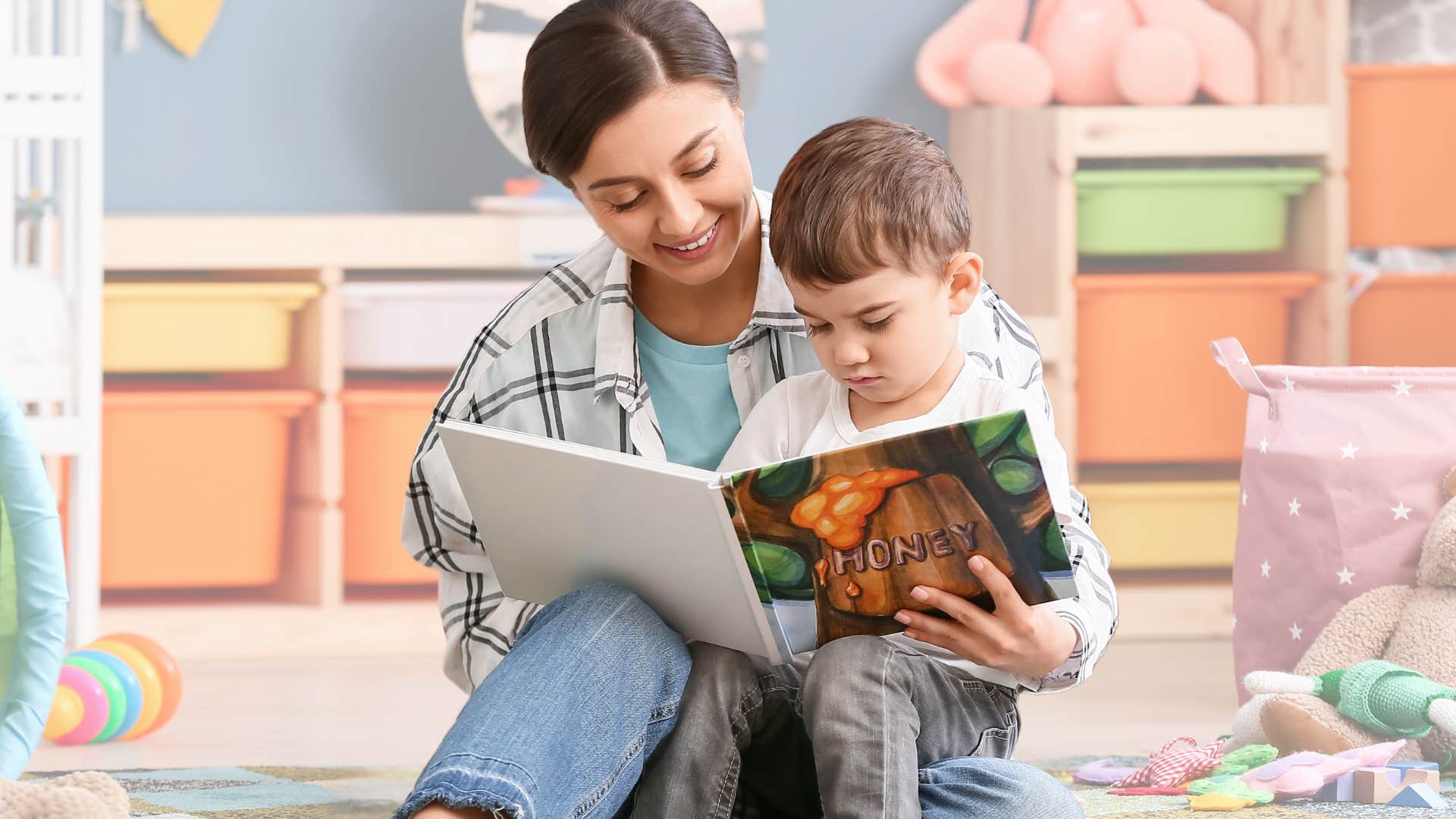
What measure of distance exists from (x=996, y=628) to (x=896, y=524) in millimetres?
96

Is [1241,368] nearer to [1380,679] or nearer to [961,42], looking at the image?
[1380,679]

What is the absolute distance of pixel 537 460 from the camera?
97 cm

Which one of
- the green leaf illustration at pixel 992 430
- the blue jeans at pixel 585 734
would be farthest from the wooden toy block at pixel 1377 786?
the green leaf illustration at pixel 992 430

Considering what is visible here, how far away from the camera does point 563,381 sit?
1.23 meters

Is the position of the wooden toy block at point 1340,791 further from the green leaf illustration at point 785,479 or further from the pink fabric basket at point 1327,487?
the green leaf illustration at point 785,479

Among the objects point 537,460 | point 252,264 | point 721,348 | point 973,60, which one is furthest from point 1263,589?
point 252,264

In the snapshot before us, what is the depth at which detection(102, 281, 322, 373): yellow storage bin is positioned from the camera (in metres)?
2.51

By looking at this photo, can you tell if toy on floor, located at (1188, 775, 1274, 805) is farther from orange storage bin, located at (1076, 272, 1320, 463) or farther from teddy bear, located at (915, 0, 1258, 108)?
teddy bear, located at (915, 0, 1258, 108)

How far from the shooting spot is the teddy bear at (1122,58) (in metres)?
2.65

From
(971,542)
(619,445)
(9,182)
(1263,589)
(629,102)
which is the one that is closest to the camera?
(971,542)

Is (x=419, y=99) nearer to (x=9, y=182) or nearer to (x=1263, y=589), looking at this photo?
(x=9, y=182)

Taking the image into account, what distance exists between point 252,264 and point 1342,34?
1.91 meters

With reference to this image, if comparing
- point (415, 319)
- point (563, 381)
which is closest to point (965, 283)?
point (563, 381)

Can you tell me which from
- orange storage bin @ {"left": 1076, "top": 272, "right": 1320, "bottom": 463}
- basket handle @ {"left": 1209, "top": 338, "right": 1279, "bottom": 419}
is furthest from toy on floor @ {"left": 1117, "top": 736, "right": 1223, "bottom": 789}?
orange storage bin @ {"left": 1076, "top": 272, "right": 1320, "bottom": 463}
